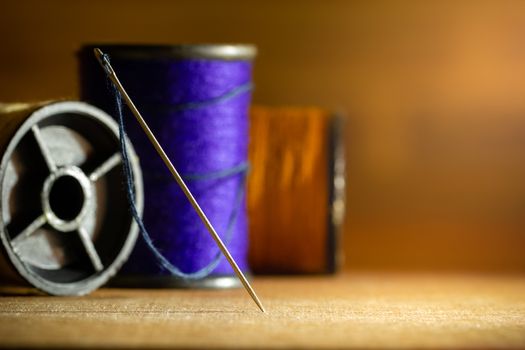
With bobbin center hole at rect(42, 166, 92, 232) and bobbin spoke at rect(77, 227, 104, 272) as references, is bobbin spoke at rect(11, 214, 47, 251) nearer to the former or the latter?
bobbin center hole at rect(42, 166, 92, 232)

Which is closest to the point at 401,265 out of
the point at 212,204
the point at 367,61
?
the point at 367,61

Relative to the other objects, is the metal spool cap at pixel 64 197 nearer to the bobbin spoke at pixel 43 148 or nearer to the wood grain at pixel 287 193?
the bobbin spoke at pixel 43 148

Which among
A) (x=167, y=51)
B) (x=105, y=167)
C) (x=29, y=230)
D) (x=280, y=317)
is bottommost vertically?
(x=280, y=317)

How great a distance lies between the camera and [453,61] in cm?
501

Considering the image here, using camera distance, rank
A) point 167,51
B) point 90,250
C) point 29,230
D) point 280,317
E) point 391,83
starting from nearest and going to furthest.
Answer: point 280,317, point 29,230, point 90,250, point 167,51, point 391,83

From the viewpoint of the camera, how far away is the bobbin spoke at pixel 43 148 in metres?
3.27

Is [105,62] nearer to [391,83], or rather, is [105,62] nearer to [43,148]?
[43,148]

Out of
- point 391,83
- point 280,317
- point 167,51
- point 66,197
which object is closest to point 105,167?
point 66,197

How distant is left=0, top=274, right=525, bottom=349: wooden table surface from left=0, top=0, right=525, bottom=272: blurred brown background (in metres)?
1.04

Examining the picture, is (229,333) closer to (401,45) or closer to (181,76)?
(181,76)

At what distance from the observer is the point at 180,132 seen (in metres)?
3.65

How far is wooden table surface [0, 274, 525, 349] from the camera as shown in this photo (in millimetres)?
2365

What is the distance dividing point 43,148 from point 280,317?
92 centimetres

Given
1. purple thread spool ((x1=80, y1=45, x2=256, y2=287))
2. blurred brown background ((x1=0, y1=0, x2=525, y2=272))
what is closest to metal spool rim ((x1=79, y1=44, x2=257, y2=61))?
purple thread spool ((x1=80, y1=45, x2=256, y2=287))
